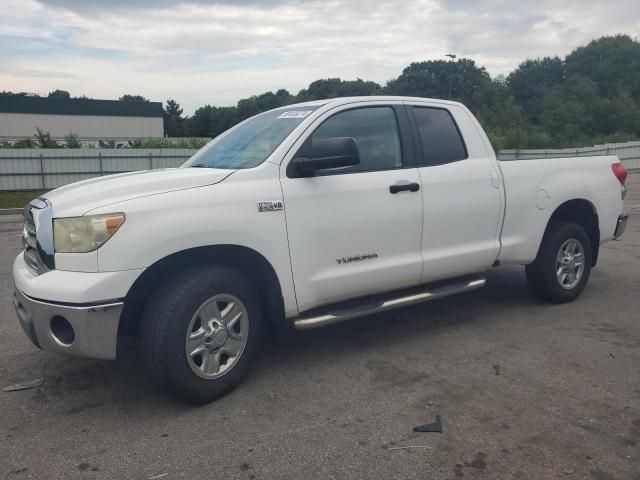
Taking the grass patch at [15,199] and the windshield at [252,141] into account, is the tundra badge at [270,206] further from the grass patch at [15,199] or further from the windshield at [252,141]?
the grass patch at [15,199]

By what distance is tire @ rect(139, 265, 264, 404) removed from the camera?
11.2 feet

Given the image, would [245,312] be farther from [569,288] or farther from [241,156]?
[569,288]

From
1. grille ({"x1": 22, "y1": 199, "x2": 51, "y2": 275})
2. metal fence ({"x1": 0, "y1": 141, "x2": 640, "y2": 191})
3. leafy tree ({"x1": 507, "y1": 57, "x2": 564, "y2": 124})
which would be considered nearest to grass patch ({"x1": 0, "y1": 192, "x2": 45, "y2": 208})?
metal fence ({"x1": 0, "y1": 141, "x2": 640, "y2": 191})

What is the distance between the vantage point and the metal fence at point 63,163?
22.9 metres

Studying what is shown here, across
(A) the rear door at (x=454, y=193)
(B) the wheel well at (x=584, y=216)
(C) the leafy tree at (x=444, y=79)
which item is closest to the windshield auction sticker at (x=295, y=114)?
(A) the rear door at (x=454, y=193)

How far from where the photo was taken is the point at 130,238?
3.35 metres

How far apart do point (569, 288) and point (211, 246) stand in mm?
3724

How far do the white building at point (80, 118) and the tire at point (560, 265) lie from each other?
5859 cm

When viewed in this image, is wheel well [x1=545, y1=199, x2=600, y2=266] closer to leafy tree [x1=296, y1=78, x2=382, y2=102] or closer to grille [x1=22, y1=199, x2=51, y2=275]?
grille [x1=22, y1=199, x2=51, y2=275]

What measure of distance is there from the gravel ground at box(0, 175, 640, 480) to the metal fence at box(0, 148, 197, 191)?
19.9 metres

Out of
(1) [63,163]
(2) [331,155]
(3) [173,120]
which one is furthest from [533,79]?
(2) [331,155]

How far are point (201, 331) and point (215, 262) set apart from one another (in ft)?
1.49

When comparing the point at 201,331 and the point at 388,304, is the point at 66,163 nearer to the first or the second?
the point at 388,304

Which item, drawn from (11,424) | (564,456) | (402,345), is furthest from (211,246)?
(564,456)
